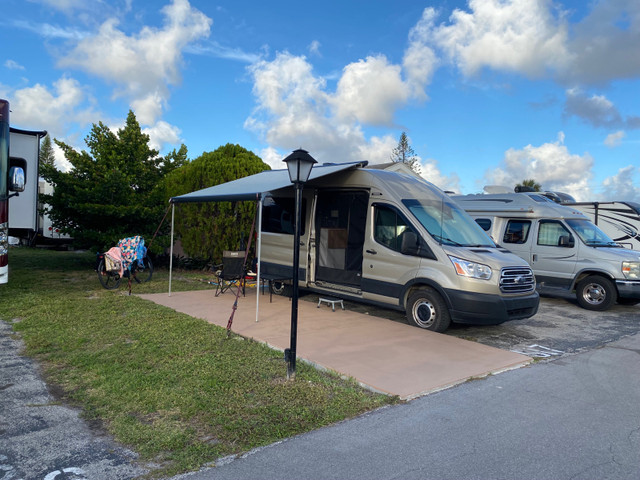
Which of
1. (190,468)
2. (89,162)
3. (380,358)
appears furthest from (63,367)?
(89,162)

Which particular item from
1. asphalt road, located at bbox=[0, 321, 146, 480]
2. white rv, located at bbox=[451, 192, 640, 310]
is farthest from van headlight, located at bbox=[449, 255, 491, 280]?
asphalt road, located at bbox=[0, 321, 146, 480]

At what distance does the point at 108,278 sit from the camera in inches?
416

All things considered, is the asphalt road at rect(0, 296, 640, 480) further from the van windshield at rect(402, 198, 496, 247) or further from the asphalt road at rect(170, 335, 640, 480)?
the van windshield at rect(402, 198, 496, 247)

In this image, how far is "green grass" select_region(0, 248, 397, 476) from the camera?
368 centimetres

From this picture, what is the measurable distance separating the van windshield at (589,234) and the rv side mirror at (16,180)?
10.3 meters

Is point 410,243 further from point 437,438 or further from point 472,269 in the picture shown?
point 437,438

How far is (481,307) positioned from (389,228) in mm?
1971

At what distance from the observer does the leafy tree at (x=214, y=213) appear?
13016mm

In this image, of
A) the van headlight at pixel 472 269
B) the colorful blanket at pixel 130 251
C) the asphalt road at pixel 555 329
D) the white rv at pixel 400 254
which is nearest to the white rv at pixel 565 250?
the asphalt road at pixel 555 329

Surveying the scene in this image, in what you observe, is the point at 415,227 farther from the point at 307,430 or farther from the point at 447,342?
the point at 307,430

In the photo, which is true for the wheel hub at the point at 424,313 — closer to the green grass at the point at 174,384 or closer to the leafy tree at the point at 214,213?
the green grass at the point at 174,384

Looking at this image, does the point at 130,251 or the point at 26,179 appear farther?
the point at 130,251

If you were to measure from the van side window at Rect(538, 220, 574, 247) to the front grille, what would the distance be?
3.49 m

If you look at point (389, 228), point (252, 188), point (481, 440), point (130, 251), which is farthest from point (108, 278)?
point (481, 440)
